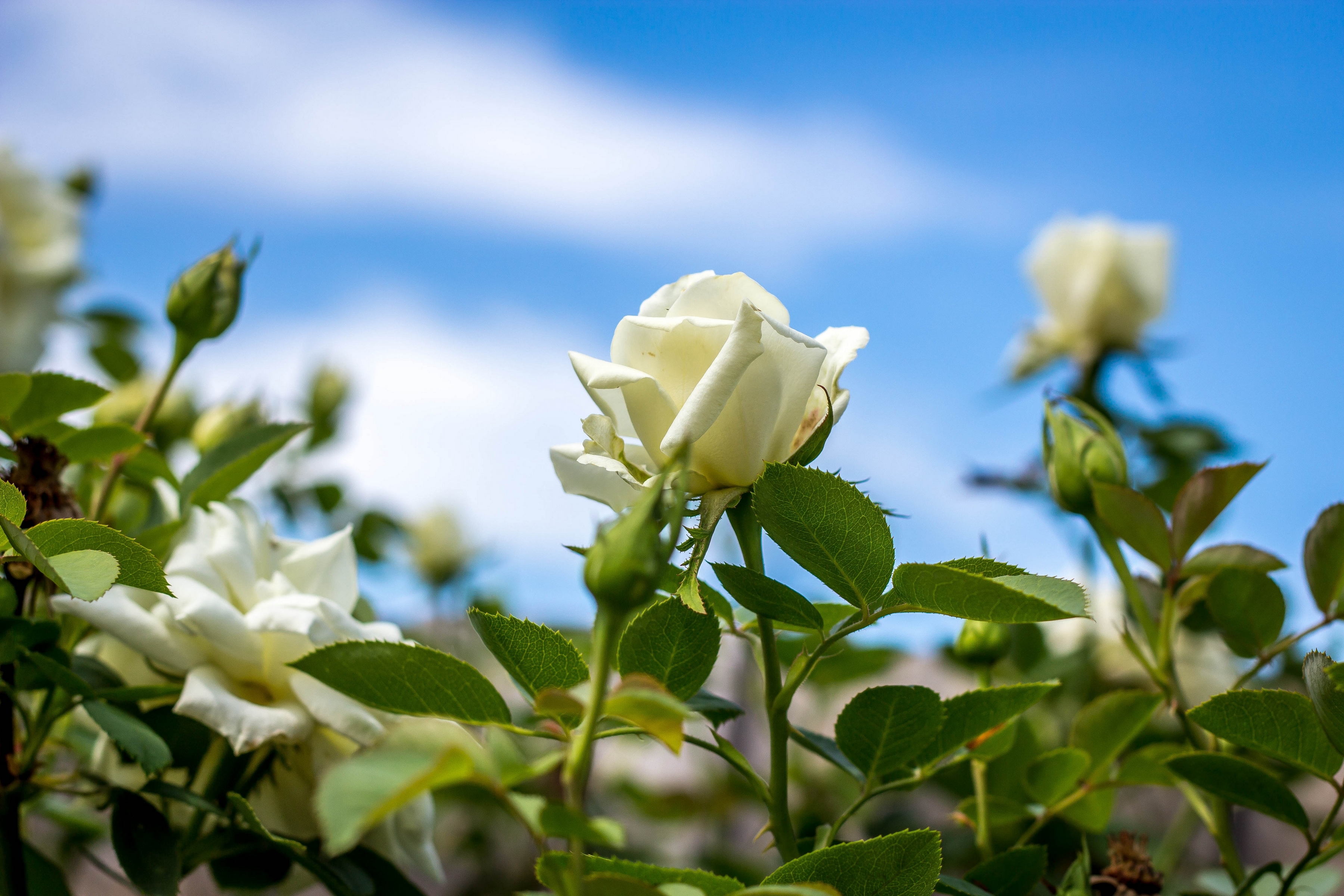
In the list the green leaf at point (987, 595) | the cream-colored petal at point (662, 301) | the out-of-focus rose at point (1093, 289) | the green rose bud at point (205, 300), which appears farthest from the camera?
the out-of-focus rose at point (1093, 289)

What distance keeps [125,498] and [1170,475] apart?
1079mm

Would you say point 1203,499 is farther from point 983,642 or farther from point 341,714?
point 341,714

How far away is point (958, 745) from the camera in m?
0.52

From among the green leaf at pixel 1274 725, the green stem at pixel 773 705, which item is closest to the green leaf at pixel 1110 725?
the green leaf at pixel 1274 725

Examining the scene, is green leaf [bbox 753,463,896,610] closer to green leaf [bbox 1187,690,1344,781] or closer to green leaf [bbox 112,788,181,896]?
green leaf [bbox 1187,690,1344,781]

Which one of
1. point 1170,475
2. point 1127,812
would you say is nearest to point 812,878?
point 1170,475

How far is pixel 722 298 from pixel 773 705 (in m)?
0.19

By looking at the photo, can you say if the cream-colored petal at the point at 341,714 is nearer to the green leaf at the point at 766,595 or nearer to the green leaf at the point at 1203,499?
the green leaf at the point at 766,595

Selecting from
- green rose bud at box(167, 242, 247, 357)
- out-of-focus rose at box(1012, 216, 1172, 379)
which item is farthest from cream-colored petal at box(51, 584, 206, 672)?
out-of-focus rose at box(1012, 216, 1172, 379)

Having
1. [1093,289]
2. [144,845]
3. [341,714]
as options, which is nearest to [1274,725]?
[341,714]

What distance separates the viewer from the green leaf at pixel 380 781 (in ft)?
0.81

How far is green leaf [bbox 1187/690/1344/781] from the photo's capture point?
0.46 m

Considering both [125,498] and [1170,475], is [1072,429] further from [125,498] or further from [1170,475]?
[125,498]

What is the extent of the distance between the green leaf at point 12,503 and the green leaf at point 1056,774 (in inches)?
21.6
